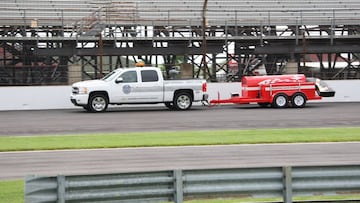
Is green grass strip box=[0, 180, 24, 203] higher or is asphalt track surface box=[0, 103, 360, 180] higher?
green grass strip box=[0, 180, 24, 203]

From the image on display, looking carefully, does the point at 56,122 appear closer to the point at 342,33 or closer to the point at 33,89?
the point at 33,89

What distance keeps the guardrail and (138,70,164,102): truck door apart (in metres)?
19.8

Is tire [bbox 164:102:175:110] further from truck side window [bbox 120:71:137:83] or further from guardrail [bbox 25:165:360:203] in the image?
guardrail [bbox 25:165:360:203]

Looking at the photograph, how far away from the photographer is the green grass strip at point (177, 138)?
48.8ft

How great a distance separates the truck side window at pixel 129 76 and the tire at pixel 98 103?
1.15 metres

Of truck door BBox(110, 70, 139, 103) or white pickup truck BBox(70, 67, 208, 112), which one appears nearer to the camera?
white pickup truck BBox(70, 67, 208, 112)

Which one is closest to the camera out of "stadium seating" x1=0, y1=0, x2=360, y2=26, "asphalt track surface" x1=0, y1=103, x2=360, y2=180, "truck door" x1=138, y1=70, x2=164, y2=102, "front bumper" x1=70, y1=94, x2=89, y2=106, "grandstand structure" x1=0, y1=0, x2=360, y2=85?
"asphalt track surface" x1=0, y1=103, x2=360, y2=180

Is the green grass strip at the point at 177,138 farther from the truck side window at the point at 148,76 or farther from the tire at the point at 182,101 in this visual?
the tire at the point at 182,101

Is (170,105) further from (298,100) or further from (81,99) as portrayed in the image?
(298,100)

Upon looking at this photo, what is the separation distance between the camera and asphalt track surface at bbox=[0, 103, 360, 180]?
11727 mm

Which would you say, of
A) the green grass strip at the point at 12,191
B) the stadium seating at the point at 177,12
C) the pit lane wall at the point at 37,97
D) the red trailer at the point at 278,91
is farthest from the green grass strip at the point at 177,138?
the stadium seating at the point at 177,12

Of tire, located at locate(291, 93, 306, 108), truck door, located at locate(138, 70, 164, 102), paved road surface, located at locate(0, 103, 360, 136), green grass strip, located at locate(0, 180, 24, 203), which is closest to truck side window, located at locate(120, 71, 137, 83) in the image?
truck door, located at locate(138, 70, 164, 102)

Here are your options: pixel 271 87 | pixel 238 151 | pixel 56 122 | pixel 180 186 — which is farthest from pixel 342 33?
pixel 180 186

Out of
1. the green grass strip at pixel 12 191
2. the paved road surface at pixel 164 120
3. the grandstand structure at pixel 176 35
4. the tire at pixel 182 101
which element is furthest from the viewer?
the grandstand structure at pixel 176 35
